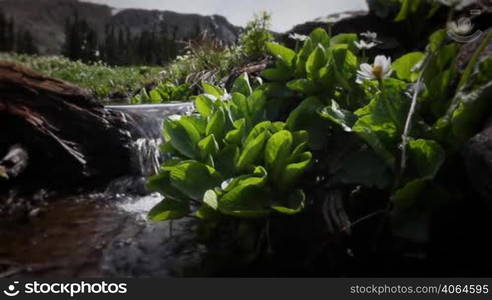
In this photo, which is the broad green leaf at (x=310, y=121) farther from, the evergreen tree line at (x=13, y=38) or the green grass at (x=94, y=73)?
the evergreen tree line at (x=13, y=38)

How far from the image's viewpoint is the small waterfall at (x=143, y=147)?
9.12ft

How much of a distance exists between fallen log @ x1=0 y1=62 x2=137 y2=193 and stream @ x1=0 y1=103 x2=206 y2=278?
210 mm

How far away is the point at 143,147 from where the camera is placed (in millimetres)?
2959

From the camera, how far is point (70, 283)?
1.09 metres

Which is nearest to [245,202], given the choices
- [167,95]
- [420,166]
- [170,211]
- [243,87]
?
[170,211]

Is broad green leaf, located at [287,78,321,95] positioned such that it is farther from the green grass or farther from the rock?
the green grass

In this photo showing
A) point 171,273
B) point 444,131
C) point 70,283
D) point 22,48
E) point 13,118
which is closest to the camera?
point 70,283

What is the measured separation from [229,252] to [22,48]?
35.3 feet

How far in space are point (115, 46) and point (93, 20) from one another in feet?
3.38

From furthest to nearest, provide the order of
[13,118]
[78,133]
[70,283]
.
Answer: [78,133], [13,118], [70,283]

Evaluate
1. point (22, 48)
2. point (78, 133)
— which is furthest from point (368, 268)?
point (22, 48)

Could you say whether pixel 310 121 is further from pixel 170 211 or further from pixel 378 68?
pixel 170 211

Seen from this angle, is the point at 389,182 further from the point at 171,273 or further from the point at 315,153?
the point at 171,273
